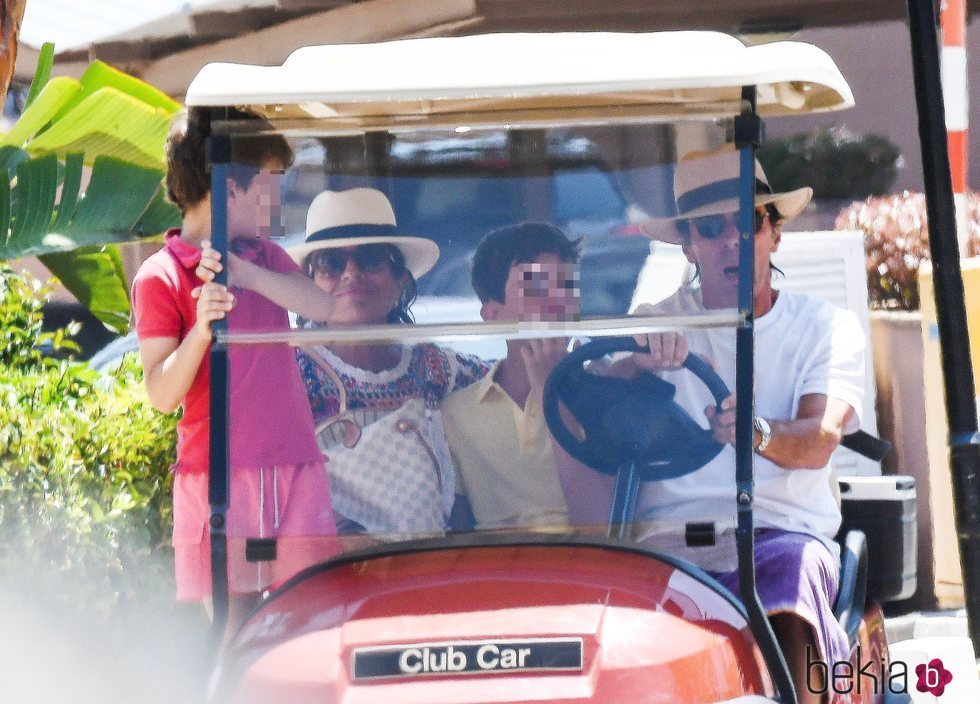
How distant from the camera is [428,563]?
2.14m

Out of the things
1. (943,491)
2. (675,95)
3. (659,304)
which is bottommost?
(943,491)

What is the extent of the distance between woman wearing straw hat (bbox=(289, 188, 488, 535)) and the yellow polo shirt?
3 centimetres

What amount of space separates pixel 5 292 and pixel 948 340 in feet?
9.41

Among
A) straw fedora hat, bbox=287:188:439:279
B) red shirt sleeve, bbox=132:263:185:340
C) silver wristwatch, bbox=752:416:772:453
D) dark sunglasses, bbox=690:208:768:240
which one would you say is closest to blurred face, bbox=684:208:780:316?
dark sunglasses, bbox=690:208:768:240

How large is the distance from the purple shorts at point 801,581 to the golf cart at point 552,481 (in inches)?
4.1

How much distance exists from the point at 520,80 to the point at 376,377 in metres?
0.62

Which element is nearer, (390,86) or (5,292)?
(390,86)

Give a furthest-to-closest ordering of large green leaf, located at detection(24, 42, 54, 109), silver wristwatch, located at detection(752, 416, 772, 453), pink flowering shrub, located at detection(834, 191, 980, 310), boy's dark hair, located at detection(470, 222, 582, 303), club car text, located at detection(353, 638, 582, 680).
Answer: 1. pink flowering shrub, located at detection(834, 191, 980, 310)
2. large green leaf, located at detection(24, 42, 54, 109)
3. silver wristwatch, located at detection(752, 416, 772, 453)
4. boy's dark hair, located at detection(470, 222, 582, 303)
5. club car text, located at detection(353, 638, 582, 680)

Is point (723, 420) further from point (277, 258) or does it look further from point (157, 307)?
point (157, 307)

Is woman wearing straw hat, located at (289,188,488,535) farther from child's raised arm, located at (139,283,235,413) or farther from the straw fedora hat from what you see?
child's raised arm, located at (139,283,235,413)

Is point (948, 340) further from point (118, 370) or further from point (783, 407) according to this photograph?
point (118, 370)

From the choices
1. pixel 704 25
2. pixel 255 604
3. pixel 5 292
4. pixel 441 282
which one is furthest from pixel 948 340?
pixel 704 25

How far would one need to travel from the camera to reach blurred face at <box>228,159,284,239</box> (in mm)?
2211

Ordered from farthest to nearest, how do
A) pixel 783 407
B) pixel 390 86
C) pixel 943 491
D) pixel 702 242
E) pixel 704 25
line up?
pixel 704 25 → pixel 943 491 → pixel 783 407 → pixel 702 242 → pixel 390 86
